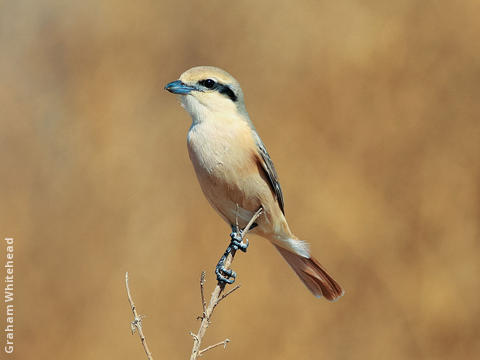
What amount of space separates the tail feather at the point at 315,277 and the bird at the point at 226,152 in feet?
1.00

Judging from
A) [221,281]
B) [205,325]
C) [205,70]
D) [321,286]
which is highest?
[205,70]

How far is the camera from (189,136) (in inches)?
85.8

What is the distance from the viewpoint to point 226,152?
2.14 metres

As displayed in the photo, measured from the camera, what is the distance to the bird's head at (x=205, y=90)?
7.12ft

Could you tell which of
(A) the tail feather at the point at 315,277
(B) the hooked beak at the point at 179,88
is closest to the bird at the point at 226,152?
(B) the hooked beak at the point at 179,88

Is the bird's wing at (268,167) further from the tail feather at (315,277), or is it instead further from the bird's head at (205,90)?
the tail feather at (315,277)

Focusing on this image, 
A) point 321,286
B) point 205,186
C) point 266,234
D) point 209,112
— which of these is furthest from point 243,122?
point 321,286

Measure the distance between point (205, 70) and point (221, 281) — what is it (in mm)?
861

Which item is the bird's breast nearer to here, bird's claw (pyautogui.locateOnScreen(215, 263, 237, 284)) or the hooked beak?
the hooked beak

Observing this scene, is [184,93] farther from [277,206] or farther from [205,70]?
[277,206]

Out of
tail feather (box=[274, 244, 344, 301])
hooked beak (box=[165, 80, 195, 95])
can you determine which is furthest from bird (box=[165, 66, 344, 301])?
tail feather (box=[274, 244, 344, 301])

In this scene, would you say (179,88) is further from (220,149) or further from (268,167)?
(268,167)

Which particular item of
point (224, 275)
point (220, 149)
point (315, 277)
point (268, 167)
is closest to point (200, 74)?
point (220, 149)

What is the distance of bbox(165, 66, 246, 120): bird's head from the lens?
7.12ft
